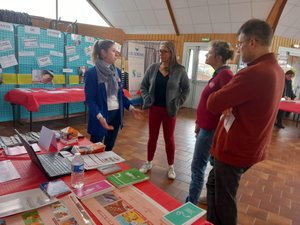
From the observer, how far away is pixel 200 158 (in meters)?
1.80

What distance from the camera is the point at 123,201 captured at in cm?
95

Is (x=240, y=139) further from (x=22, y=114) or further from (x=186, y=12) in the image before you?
(x=186, y=12)

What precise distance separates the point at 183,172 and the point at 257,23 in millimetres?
2087

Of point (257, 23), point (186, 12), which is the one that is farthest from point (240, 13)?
point (257, 23)

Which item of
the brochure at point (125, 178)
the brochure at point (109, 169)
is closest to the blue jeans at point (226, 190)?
the brochure at point (125, 178)

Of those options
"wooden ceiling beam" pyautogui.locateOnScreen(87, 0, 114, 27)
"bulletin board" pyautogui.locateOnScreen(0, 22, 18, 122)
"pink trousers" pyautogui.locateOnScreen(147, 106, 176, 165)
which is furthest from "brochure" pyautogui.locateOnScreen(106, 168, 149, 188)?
"wooden ceiling beam" pyautogui.locateOnScreen(87, 0, 114, 27)

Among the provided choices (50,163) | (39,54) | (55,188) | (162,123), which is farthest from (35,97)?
(55,188)

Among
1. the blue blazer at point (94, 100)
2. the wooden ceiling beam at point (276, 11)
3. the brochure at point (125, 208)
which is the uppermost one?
the wooden ceiling beam at point (276, 11)

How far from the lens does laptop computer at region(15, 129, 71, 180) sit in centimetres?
111

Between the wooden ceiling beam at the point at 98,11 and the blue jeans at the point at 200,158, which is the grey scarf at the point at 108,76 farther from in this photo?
the wooden ceiling beam at the point at 98,11

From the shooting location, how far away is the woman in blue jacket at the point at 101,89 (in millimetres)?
1848

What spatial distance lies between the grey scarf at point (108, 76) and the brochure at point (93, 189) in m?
1.02

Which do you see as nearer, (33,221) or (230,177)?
(33,221)

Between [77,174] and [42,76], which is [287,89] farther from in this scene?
[77,174]
